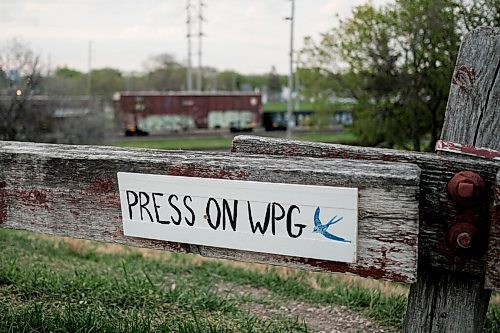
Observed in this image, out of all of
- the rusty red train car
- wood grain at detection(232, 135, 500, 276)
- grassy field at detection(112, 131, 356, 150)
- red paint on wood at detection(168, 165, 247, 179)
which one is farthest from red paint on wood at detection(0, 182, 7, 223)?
the rusty red train car

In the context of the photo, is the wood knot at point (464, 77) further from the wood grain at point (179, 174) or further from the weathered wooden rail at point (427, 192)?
the wood grain at point (179, 174)

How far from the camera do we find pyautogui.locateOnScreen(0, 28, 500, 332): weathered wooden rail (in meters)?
1.74

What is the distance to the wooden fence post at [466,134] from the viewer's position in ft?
5.84

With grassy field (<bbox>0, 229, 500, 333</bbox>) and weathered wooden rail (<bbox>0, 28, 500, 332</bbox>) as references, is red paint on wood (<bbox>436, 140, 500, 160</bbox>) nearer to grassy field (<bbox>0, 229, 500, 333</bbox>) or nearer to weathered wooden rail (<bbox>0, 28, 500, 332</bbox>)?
weathered wooden rail (<bbox>0, 28, 500, 332</bbox>)

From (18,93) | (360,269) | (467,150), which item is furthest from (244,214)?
(18,93)

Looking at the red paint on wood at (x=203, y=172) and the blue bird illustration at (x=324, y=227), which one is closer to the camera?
the blue bird illustration at (x=324, y=227)

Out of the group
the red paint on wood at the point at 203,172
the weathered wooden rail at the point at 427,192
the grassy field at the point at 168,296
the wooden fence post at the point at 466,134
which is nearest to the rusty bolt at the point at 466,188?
the weathered wooden rail at the point at 427,192

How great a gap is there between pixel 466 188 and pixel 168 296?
2444mm

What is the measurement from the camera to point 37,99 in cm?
1809

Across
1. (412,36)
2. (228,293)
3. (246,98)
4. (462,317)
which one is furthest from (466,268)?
(246,98)

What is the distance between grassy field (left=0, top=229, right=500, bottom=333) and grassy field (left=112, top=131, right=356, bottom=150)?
1861cm

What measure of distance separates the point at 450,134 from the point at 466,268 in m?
0.37

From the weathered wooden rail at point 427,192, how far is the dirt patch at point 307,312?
5.25 ft

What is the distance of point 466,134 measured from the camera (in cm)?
182
